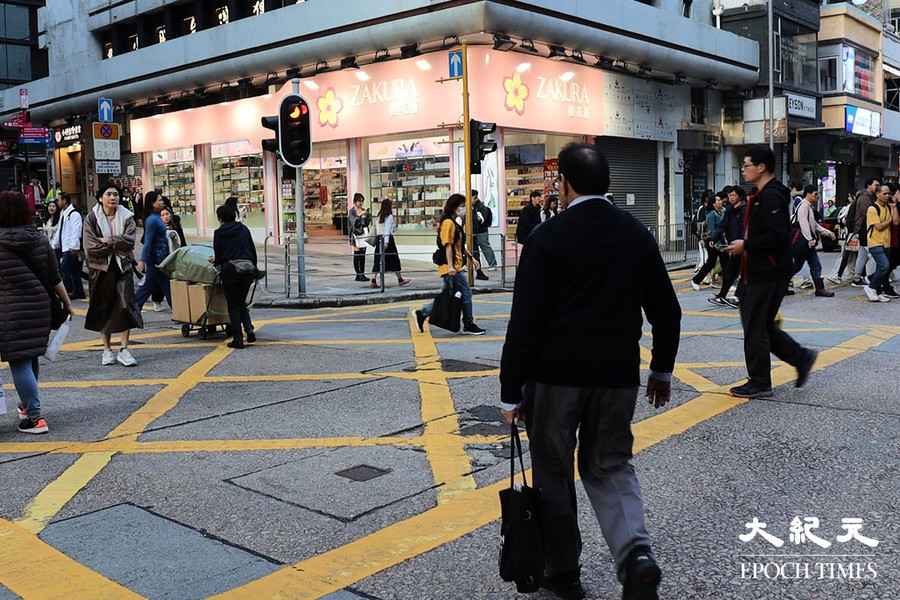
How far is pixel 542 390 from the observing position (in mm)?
3303

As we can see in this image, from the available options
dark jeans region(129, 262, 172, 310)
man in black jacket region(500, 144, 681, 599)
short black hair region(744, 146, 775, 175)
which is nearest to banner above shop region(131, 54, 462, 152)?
dark jeans region(129, 262, 172, 310)

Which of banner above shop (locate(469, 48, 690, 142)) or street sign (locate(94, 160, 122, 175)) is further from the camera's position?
banner above shop (locate(469, 48, 690, 142))

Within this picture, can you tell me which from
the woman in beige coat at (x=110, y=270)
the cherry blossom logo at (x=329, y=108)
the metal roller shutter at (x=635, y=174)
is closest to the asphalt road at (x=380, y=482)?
the woman in beige coat at (x=110, y=270)

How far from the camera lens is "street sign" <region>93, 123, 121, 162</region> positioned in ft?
52.5

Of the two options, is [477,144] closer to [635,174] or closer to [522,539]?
[635,174]

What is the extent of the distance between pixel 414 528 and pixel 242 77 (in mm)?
22494

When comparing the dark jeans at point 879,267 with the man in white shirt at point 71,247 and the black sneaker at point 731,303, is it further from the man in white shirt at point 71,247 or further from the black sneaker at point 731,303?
the man in white shirt at point 71,247

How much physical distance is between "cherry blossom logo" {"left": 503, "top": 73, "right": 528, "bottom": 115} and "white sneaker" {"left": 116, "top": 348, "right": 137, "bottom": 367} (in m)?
13.6

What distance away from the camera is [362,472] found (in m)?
5.14

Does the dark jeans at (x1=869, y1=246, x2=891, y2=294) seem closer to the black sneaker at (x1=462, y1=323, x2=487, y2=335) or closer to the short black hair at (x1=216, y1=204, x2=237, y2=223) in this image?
the black sneaker at (x1=462, y1=323, x2=487, y2=335)

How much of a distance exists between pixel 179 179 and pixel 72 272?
53.5ft

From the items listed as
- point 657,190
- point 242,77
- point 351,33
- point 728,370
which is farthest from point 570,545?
point 657,190

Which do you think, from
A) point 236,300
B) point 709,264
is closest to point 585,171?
point 236,300

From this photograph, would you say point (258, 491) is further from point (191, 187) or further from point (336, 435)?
point (191, 187)
